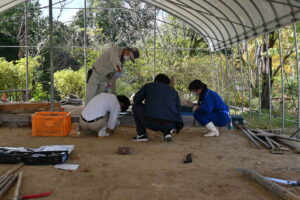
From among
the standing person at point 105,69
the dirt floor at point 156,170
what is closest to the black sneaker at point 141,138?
the dirt floor at point 156,170

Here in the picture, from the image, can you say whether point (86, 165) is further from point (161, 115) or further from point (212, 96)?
point (212, 96)

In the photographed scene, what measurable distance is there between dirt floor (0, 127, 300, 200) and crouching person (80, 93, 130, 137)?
253 millimetres

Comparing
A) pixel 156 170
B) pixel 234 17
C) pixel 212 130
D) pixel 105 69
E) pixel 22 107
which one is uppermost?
pixel 234 17

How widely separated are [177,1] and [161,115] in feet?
16.5

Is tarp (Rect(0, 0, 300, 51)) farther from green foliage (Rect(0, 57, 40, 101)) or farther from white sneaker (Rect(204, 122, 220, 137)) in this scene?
green foliage (Rect(0, 57, 40, 101))

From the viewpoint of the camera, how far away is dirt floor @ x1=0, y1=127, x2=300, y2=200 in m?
2.99

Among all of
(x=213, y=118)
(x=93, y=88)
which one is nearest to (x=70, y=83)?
(x=93, y=88)

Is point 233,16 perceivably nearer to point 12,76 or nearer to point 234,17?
point 234,17

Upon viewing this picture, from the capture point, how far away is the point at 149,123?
5.55 m

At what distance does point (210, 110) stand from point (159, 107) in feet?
3.93

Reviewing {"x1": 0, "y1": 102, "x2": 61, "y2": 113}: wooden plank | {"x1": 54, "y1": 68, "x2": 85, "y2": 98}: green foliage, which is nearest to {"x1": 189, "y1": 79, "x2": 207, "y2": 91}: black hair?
{"x1": 0, "y1": 102, "x2": 61, "y2": 113}: wooden plank

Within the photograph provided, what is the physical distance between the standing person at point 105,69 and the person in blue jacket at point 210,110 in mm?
1495

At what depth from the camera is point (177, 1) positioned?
31.0 ft

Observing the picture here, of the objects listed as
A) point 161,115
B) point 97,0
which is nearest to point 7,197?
point 161,115
